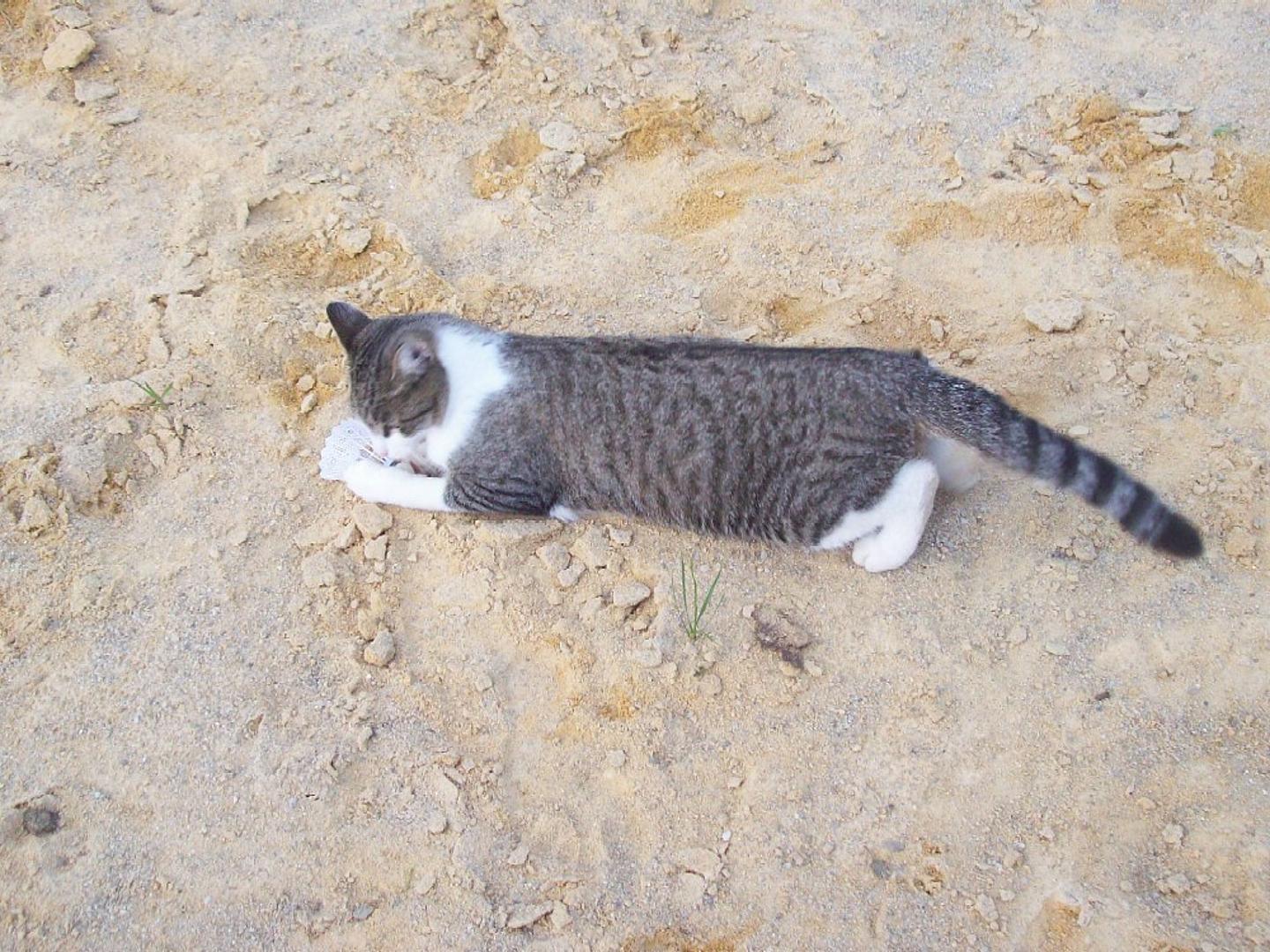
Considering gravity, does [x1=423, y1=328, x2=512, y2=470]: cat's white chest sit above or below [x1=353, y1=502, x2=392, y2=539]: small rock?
above

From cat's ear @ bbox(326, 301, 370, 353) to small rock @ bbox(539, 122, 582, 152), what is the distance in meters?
1.57

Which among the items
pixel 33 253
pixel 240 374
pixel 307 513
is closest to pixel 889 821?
pixel 307 513

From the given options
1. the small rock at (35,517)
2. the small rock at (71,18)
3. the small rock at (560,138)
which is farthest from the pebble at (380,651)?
the small rock at (71,18)

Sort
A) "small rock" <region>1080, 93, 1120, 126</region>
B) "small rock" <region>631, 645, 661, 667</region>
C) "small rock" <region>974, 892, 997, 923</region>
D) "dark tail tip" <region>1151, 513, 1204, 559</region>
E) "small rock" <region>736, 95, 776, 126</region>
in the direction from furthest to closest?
"small rock" <region>736, 95, 776, 126</region> < "small rock" <region>1080, 93, 1120, 126</region> < "small rock" <region>631, 645, 661, 667</region> < "dark tail tip" <region>1151, 513, 1204, 559</region> < "small rock" <region>974, 892, 997, 923</region>

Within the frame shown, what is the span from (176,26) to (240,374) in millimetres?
2435

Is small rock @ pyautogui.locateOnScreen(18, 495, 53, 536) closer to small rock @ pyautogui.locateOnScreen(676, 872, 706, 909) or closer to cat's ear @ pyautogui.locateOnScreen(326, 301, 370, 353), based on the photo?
cat's ear @ pyautogui.locateOnScreen(326, 301, 370, 353)

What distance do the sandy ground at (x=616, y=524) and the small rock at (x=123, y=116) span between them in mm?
19

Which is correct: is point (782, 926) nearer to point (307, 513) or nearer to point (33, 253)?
point (307, 513)

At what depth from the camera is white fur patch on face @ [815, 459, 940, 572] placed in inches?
126

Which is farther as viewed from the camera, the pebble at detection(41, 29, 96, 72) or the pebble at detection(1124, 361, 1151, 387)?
the pebble at detection(41, 29, 96, 72)

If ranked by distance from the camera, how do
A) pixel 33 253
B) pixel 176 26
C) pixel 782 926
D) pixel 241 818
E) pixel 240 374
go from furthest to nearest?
pixel 176 26 → pixel 33 253 → pixel 240 374 → pixel 241 818 → pixel 782 926

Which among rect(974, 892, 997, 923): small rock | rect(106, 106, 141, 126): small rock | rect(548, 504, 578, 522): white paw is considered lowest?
rect(974, 892, 997, 923): small rock

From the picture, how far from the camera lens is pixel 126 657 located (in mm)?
3146

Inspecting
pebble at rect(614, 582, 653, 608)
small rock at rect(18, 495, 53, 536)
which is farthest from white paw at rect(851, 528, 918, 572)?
small rock at rect(18, 495, 53, 536)
